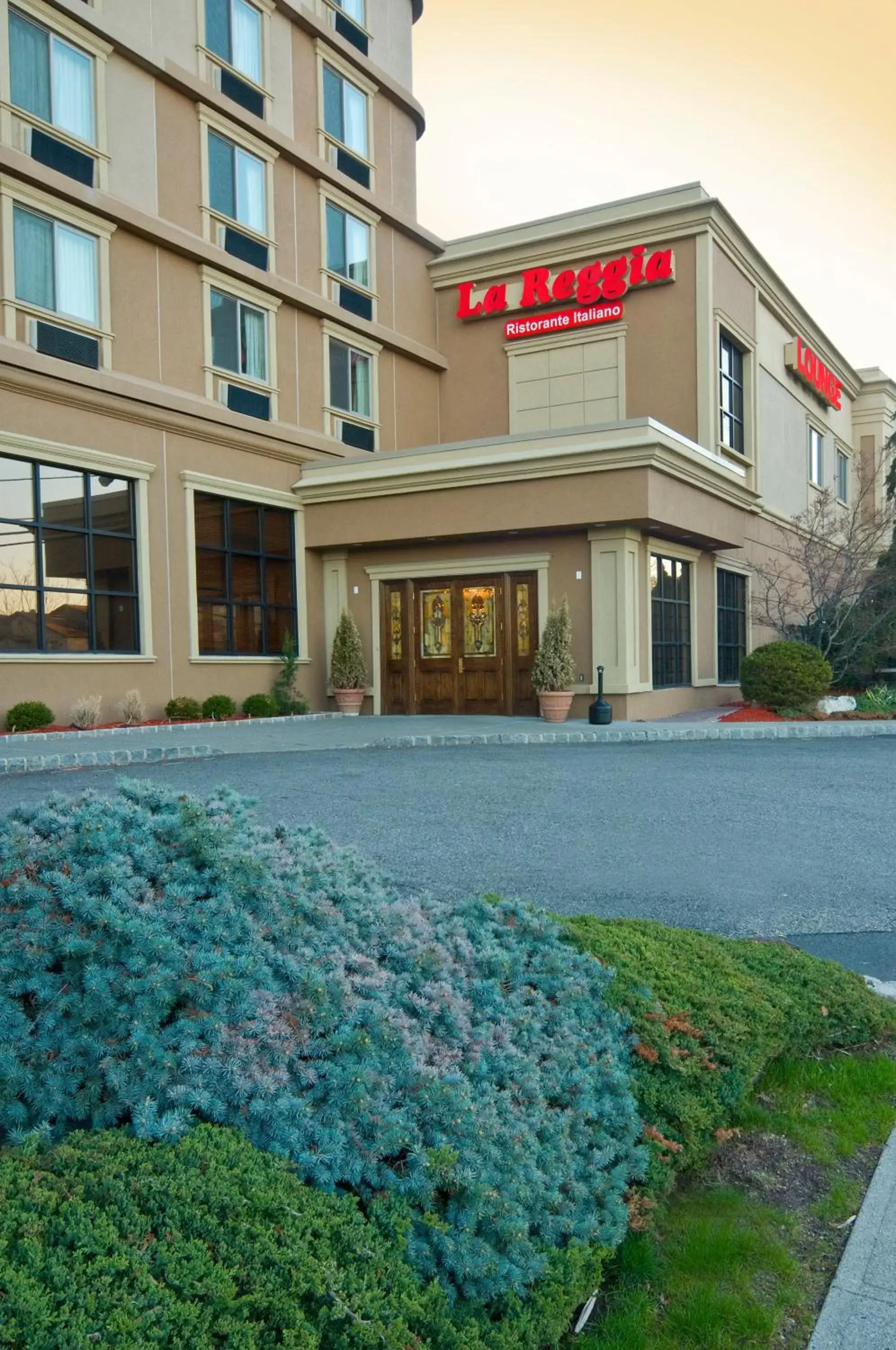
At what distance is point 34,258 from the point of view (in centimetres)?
1480

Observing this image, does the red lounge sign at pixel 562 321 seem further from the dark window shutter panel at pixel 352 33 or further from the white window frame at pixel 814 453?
the white window frame at pixel 814 453

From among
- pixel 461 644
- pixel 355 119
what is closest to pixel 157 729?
pixel 461 644

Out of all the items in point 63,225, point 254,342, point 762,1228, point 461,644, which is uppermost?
point 63,225

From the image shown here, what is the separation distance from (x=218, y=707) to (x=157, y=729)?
1921 millimetres

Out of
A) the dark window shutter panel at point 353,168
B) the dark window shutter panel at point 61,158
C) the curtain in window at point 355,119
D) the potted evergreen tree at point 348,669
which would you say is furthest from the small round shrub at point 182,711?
the curtain in window at point 355,119

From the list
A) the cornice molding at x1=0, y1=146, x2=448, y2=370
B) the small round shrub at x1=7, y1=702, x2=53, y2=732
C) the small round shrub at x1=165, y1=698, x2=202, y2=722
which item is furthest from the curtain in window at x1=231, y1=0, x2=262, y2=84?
the small round shrub at x1=7, y1=702, x2=53, y2=732

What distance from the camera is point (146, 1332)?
1.51 m

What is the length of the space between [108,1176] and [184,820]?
3.33ft

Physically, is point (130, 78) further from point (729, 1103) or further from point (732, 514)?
point (729, 1103)

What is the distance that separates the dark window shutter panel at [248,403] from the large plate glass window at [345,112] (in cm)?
671

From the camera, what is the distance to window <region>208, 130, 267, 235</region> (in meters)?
18.0

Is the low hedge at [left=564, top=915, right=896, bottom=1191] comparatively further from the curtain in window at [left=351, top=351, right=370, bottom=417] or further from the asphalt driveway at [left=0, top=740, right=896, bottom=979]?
the curtain in window at [left=351, top=351, right=370, bottom=417]

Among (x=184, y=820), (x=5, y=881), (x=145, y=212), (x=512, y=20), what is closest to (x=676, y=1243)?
(x=184, y=820)

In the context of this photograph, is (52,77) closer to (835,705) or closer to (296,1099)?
(835,705)
